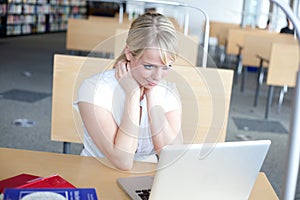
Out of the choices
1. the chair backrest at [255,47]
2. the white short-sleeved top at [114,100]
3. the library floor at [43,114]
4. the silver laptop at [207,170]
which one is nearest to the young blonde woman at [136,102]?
the white short-sleeved top at [114,100]

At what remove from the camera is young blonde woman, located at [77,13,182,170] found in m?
1.30

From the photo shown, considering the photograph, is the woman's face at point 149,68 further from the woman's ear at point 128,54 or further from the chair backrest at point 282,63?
the chair backrest at point 282,63

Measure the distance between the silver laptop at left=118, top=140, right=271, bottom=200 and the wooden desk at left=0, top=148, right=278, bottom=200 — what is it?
0.56 feet

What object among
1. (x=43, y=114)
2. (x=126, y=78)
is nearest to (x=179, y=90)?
(x=126, y=78)

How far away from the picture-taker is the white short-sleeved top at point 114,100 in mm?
1418

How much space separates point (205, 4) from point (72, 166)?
11.1 metres

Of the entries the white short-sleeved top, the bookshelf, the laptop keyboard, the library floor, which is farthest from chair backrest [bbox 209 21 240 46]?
the laptop keyboard

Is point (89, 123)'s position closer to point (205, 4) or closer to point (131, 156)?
point (131, 156)

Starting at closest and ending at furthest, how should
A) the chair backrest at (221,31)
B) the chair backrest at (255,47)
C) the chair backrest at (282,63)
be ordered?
the chair backrest at (282,63) → the chair backrest at (255,47) → the chair backrest at (221,31)

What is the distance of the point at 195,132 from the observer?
1651 mm

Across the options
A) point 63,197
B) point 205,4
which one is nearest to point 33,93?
point 63,197

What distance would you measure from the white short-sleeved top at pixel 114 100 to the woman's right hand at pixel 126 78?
26 millimetres

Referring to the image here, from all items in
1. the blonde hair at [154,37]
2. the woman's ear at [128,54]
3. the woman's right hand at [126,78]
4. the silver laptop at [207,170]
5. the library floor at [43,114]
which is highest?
the blonde hair at [154,37]

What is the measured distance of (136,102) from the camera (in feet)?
4.59
